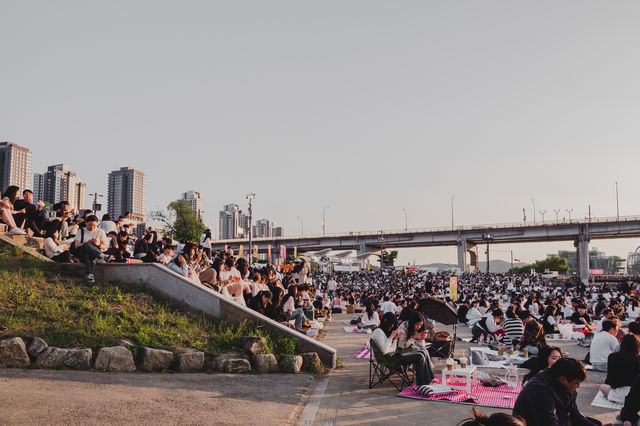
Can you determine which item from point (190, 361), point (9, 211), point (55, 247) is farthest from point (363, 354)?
point (9, 211)

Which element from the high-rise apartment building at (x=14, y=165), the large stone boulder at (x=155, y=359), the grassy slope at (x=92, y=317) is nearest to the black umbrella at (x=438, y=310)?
the grassy slope at (x=92, y=317)

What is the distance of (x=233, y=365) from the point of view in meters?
9.11

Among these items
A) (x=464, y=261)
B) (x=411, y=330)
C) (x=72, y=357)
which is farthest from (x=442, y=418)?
(x=464, y=261)

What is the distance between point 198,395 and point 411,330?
4.43 m

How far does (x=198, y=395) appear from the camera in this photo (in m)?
7.33

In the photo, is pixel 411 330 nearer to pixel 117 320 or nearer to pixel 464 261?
pixel 117 320

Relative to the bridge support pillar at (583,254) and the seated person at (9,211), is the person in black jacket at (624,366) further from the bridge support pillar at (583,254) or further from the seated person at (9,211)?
the bridge support pillar at (583,254)

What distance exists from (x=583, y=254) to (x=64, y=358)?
257 ft

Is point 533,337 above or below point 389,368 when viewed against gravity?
above

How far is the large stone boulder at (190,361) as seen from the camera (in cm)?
880

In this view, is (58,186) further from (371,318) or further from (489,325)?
(489,325)

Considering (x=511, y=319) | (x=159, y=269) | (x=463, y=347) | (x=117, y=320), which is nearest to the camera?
(x=117, y=320)

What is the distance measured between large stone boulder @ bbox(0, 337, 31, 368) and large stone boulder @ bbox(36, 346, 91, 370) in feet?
0.71

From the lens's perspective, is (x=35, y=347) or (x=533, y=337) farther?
(x=533, y=337)
